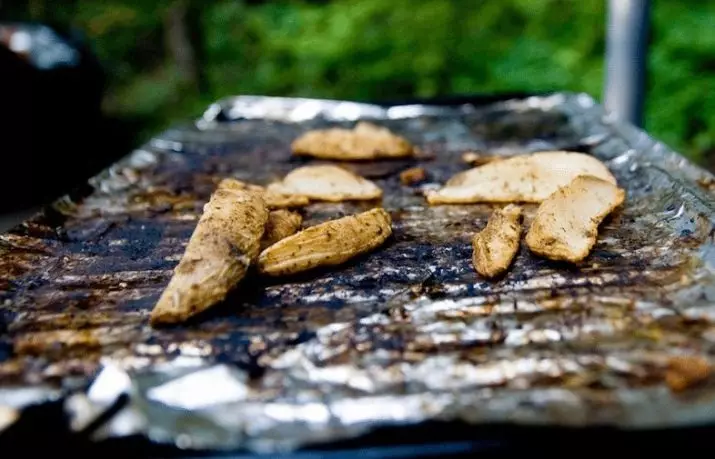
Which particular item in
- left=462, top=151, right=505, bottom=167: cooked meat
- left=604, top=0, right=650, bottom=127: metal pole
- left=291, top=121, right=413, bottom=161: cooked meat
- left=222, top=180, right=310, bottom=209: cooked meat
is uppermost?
left=604, top=0, right=650, bottom=127: metal pole

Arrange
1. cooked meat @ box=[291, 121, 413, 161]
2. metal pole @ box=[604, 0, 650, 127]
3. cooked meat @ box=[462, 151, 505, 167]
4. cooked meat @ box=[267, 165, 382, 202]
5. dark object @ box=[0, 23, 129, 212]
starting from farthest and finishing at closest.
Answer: dark object @ box=[0, 23, 129, 212], metal pole @ box=[604, 0, 650, 127], cooked meat @ box=[291, 121, 413, 161], cooked meat @ box=[462, 151, 505, 167], cooked meat @ box=[267, 165, 382, 202]

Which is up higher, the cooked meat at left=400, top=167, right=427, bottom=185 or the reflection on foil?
the cooked meat at left=400, top=167, right=427, bottom=185

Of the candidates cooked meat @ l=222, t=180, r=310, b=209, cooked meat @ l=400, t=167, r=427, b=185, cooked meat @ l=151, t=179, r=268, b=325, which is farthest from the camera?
cooked meat @ l=400, t=167, r=427, b=185

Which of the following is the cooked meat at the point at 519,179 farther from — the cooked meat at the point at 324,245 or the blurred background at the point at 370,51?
the blurred background at the point at 370,51

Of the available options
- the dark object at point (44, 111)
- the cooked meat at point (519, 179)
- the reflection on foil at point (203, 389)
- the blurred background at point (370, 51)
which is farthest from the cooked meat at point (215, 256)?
the blurred background at point (370, 51)

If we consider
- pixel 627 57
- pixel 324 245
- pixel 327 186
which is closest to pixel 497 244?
pixel 324 245

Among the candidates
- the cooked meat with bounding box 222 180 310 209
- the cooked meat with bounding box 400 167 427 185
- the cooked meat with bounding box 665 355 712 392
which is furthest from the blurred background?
the cooked meat with bounding box 665 355 712 392

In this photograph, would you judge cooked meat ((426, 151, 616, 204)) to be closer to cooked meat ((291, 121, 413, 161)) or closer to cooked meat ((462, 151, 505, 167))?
cooked meat ((462, 151, 505, 167))
